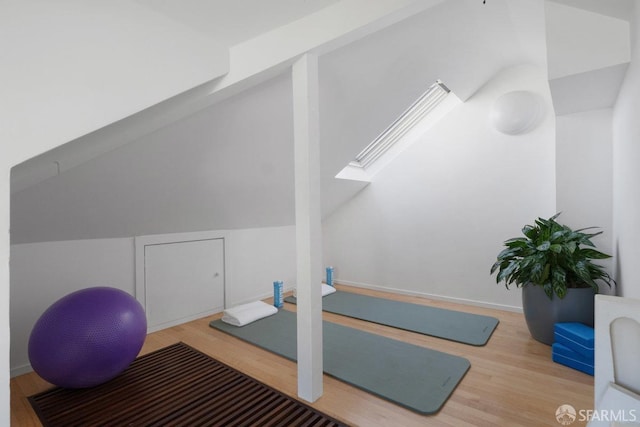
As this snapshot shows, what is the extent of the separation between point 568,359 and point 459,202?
1.97 metres

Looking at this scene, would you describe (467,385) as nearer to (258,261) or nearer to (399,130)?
(258,261)

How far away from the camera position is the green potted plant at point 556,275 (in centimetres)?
235

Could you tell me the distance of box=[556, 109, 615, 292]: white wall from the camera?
256 cm

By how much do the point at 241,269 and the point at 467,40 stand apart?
3440 millimetres

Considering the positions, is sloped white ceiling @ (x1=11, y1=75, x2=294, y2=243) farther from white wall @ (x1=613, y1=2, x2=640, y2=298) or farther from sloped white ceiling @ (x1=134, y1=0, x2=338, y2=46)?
white wall @ (x1=613, y1=2, x2=640, y2=298)

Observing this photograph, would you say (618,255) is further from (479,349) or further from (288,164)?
(288,164)

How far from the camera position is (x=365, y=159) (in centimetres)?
440

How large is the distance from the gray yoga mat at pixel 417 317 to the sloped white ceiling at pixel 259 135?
66.2 inches

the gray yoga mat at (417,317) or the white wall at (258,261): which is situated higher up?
the white wall at (258,261)

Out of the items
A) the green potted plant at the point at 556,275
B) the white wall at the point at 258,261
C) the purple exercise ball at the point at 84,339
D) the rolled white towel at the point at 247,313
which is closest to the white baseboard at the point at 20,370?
the purple exercise ball at the point at 84,339

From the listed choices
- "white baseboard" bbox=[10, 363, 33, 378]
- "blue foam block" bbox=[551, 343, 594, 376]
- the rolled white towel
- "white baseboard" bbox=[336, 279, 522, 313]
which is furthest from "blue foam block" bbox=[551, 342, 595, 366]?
"white baseboard" bbox=[10, 363, 33, 378]

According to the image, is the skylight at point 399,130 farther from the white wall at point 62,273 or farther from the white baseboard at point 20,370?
the white baseboard at point 20,370

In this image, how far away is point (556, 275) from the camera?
2363 millimetres

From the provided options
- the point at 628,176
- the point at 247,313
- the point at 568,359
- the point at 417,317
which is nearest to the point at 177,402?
the point at 247,313
